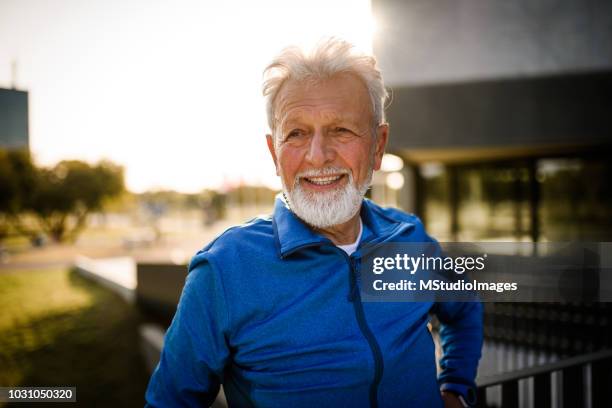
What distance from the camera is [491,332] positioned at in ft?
18.0

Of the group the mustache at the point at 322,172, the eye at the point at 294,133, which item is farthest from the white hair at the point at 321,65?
the mustache at the point at 322,172

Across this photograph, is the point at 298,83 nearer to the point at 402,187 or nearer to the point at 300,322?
the point at 300,322

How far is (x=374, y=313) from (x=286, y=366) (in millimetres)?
317

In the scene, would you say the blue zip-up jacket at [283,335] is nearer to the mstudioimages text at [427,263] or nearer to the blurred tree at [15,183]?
the mstudioimages text at [427,263]

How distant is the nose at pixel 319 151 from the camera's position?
139cm

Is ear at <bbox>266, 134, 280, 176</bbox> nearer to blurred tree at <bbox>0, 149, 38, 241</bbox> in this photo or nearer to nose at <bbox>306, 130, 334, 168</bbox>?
nose at <bbox>306, 130, 334, 168</bbox>

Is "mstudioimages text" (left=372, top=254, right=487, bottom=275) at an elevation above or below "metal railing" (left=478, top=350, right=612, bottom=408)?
above

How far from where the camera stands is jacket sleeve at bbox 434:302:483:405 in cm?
167

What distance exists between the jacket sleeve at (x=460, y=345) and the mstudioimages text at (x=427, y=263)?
0.15 metres

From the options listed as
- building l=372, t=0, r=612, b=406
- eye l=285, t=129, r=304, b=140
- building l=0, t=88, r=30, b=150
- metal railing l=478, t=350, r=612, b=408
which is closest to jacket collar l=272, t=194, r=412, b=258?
eye l=285, t=129, r=304, b=140

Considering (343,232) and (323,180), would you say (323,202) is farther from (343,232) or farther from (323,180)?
(343,232)

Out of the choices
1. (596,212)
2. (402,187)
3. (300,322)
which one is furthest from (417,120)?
(300,322)

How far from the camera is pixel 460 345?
1.73 m

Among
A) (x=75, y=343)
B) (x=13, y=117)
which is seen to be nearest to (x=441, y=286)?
(x=13, y=117)
